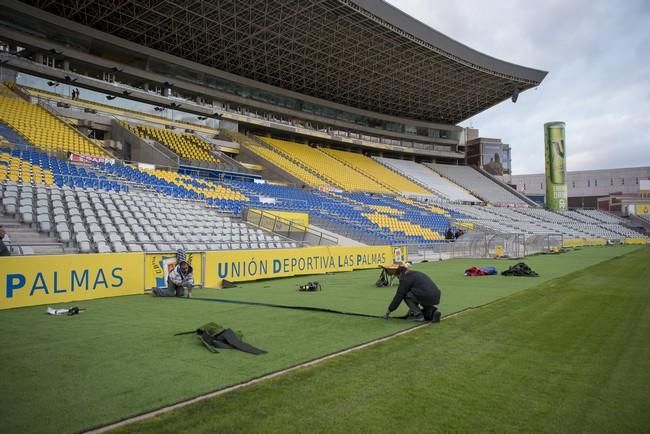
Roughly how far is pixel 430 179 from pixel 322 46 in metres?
21.5

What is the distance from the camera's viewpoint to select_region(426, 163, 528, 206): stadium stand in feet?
167

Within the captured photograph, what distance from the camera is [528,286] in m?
11.5

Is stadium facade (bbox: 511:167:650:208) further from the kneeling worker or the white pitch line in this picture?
the white pitch line

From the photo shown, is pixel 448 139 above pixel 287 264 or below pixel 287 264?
above

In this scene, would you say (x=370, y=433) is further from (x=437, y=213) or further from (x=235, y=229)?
(x=437, y=213)

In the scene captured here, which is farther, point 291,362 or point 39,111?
point 39,111

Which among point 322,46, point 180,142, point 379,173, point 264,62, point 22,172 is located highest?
point 322,46

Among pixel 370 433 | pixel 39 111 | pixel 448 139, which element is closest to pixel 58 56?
pixel 39 111

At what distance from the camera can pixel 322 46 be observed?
35.3 m

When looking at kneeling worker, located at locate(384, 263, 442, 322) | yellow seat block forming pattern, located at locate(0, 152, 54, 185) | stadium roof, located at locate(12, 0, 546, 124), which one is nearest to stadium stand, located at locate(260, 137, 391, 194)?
stadium roof, located at locate(12, 0, 546, 124)

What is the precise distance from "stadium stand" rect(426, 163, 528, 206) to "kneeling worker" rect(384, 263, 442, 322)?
45.7 m

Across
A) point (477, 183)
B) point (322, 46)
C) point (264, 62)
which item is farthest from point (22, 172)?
point (477, 183)

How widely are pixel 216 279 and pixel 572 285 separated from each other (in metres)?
9.65

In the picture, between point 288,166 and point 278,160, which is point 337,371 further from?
point 278,160
